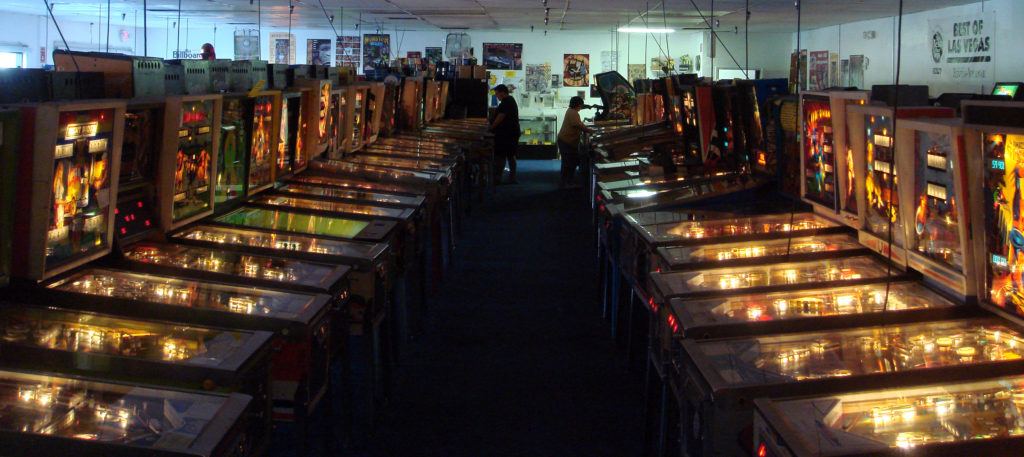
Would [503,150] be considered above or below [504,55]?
below

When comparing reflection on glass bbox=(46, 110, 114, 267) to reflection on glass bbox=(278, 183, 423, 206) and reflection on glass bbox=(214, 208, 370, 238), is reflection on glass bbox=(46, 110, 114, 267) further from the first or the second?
reflection on glass bbox=(278, 183, 423, 206)

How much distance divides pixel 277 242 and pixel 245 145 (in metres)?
0.76

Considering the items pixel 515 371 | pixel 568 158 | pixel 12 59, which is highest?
pixel 12 59

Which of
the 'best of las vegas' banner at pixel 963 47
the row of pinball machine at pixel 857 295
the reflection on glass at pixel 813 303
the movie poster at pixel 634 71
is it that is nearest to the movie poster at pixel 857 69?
the 'best of las vegas' banner at pixel 963 47

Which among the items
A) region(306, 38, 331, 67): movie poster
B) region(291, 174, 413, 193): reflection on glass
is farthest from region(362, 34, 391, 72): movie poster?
region(291, 174, 413, 193): reflection on glass

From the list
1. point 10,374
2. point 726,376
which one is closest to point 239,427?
point 10,374

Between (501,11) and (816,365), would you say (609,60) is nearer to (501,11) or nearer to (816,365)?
(501,11)

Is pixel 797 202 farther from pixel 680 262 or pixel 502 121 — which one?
pixel 502 121

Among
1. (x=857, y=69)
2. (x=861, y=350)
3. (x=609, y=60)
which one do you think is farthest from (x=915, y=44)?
(x=861, y=350)

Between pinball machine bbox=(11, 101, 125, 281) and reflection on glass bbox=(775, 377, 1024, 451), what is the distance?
75.4 inches

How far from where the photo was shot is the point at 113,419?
71.7 inches

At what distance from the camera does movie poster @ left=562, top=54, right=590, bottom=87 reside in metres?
19.0

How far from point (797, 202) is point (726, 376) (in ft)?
8.69

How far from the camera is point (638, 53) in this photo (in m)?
19.3
